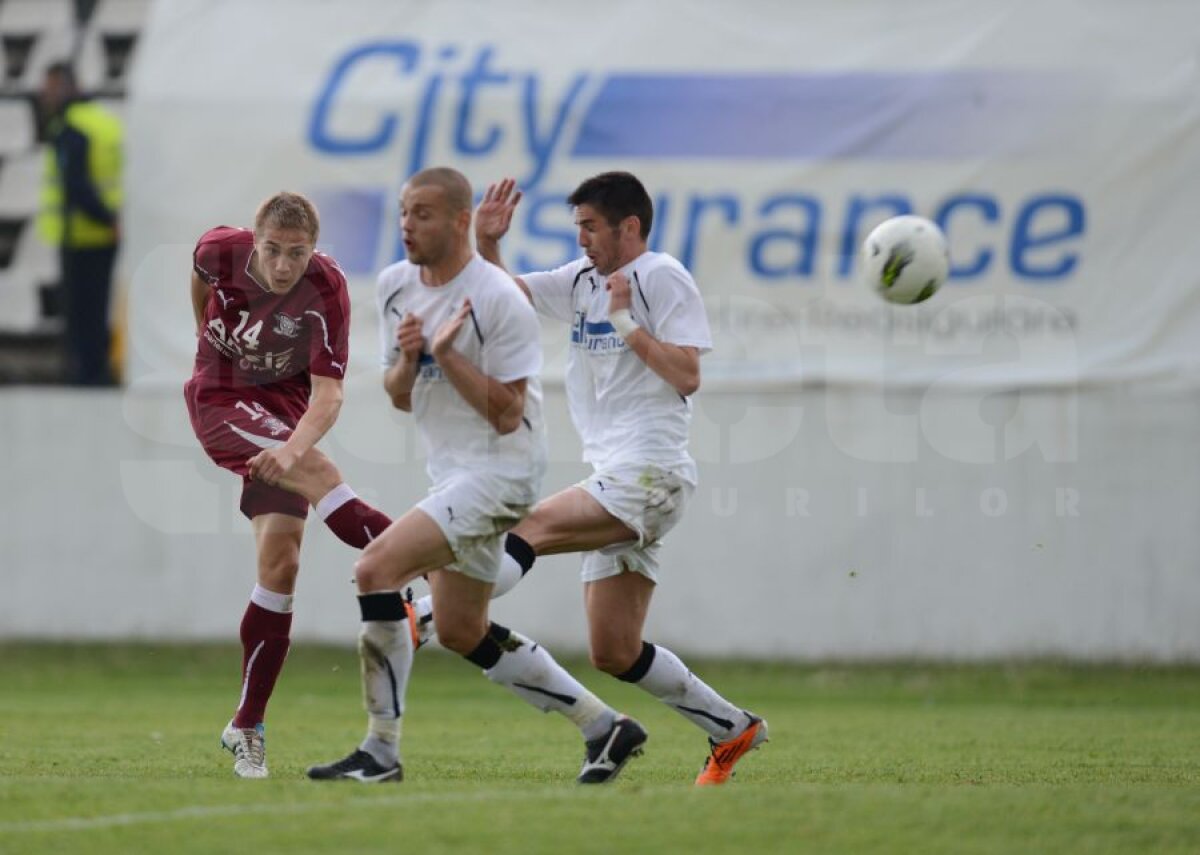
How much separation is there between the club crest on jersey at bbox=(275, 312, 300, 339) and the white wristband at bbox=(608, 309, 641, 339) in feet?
4.84

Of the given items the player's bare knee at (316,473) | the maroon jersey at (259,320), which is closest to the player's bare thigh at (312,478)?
the player's bare knee at (316,473)

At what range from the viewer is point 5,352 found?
15.8 metres

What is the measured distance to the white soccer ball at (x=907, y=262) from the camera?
31.3 ft

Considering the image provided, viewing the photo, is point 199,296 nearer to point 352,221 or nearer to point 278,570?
point 278,570

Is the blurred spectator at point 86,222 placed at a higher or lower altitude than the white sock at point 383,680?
higher

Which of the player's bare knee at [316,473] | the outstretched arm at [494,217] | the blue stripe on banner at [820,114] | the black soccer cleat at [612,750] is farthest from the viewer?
the blue stripe on banner at [820,114]

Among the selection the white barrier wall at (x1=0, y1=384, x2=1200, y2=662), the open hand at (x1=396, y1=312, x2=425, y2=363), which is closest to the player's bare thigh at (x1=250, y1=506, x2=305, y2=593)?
the open hand at (x1=396, y1=312, x2=425, y2=363)

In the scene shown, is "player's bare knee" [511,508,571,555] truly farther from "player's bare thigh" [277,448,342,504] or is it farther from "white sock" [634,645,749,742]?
"player's bare thigh" [277,448,342,504]

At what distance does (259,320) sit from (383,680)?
2.12m

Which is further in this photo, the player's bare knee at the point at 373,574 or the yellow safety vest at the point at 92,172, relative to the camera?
the yellow safety vest at the point at 92,172

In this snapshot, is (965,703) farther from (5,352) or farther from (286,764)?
(5,352)

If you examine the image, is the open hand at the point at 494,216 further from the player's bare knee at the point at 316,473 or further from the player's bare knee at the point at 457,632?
the player's bare knee at the point at 457,632

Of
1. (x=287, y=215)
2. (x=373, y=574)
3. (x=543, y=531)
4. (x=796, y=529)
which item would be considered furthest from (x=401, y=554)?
(x=796, y=529)

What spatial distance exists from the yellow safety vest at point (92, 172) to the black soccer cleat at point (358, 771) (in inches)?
389
